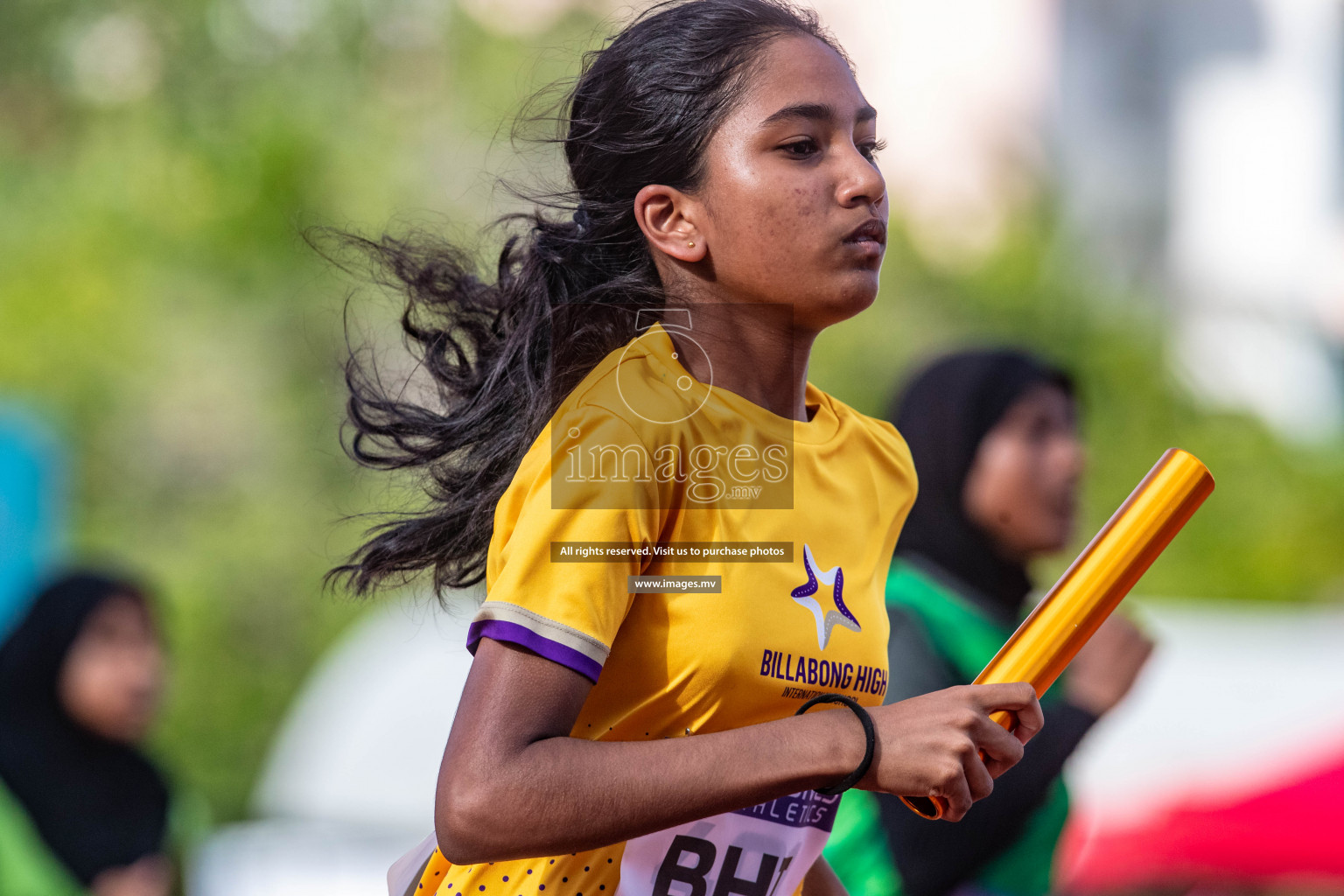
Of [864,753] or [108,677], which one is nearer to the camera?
[864,753]

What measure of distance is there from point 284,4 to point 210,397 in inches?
117

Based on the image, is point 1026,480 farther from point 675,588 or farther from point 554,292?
point 675,588

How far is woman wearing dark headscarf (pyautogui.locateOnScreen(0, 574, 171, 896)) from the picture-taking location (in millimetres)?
4551

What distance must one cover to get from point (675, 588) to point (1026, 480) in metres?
1.71

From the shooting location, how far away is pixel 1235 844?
588 centimetres

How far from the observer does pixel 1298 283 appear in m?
12.8

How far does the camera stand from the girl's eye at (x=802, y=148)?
1.35m

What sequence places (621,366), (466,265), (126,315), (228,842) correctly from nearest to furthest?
(621,366) < (466,265) < (228,842) < (126,315)

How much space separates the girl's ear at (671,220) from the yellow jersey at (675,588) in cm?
8

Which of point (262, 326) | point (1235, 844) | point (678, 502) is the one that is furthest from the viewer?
point (262, 326)

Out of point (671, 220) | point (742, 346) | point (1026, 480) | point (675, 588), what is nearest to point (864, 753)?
point (675, 588)

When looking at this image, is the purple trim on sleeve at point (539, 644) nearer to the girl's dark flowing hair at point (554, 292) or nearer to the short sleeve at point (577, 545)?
the short sleeve at point (577, 545)

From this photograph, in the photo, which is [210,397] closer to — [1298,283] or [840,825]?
[840,825]

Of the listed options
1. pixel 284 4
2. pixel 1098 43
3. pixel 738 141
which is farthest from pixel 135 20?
pixel 738 141
